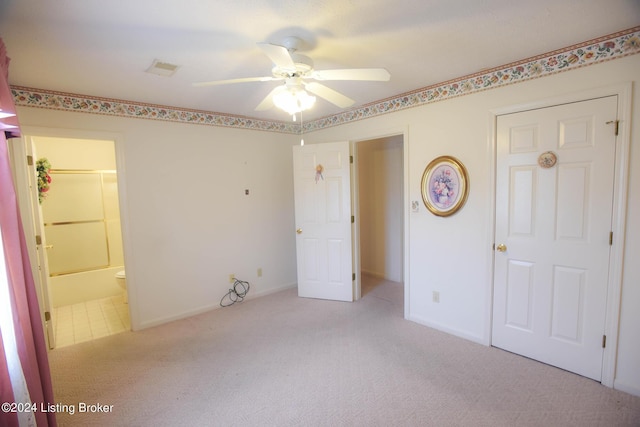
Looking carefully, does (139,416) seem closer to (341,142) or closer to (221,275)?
(221,275)

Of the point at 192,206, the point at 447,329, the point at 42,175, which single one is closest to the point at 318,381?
the point at 447,329

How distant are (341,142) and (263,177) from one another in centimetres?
119

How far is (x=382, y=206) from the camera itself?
496 centimetres

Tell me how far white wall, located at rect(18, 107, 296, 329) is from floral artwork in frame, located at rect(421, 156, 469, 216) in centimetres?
210

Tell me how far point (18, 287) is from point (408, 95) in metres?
3.28

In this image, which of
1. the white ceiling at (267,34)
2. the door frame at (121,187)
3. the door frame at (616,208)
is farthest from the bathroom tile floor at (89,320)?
the door frame at (616,208)

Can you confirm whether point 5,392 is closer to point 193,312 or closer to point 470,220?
point 193,312

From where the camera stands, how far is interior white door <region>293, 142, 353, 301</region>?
3.84 metres

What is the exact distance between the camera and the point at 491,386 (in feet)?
7.18

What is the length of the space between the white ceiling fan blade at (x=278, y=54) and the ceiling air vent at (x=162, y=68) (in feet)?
3.47

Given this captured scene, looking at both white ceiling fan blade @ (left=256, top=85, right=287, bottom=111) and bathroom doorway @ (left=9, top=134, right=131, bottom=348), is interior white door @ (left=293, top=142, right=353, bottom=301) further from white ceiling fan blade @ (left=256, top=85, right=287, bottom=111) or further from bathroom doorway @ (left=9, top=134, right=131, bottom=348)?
bathroom doorway @ (left=9, top=134, right=131, bottom=348)

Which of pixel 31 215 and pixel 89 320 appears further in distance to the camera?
pixel 89 320

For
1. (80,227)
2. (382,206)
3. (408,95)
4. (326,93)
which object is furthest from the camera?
(382,206)

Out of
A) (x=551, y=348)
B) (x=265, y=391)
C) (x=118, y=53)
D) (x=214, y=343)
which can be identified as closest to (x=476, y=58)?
(x=551, y=348)
